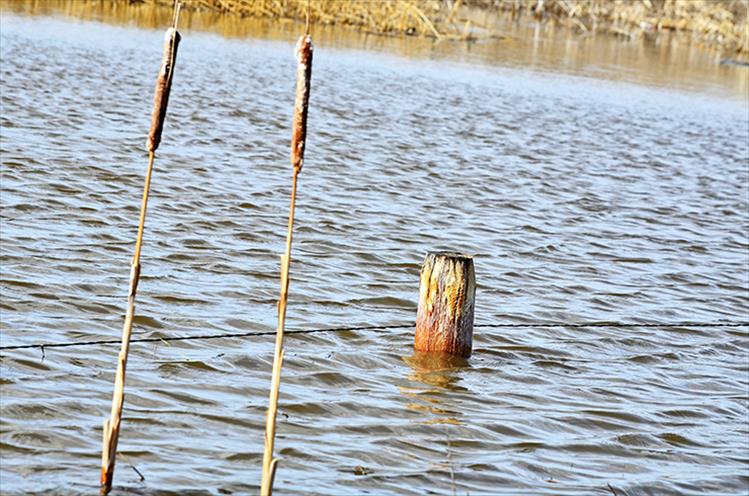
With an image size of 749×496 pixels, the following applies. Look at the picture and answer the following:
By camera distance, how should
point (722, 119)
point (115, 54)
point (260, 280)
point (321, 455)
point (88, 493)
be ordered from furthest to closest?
point (722, 119), point (115, 54), point (260, 280), point (321, 455), point (88, 493)

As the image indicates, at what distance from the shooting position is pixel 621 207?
14.0 meters

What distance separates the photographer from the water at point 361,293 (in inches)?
222

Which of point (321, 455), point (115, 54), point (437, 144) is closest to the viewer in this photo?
point (321, 455)

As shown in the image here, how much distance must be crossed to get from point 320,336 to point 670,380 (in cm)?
206

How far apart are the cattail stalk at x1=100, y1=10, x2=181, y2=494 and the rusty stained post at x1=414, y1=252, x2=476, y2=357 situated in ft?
9.27

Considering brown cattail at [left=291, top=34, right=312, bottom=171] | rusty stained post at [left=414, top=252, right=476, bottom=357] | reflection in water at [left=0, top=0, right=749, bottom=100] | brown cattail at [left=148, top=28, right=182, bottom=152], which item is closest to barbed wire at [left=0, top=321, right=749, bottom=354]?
rusty stained post at [left=414, top=252, right=476, bottom=357]

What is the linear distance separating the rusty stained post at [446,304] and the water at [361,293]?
14 cm

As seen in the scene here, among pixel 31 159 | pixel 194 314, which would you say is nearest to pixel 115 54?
pixel 31 159

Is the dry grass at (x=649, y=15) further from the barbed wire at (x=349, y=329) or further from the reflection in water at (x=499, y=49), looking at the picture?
the barbed wire at (x=349, y=329)

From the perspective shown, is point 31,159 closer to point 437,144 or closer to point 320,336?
point 320,336

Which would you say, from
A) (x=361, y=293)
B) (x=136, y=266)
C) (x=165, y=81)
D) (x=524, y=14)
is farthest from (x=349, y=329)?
(x=524, y=14)

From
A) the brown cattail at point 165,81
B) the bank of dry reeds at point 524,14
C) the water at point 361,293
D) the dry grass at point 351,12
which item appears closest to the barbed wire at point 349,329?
the water at point 361,293

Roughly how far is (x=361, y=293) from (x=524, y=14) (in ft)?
150

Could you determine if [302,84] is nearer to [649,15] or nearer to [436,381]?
[436,381]
